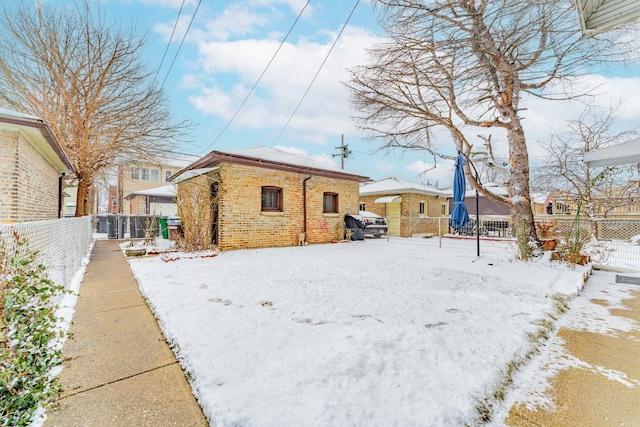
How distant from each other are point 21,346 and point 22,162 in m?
5.69

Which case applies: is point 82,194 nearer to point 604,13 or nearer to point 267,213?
point 267,213

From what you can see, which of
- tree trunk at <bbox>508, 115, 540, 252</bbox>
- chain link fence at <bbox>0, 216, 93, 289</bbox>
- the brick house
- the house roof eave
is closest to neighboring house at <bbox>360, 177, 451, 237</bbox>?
the brick house

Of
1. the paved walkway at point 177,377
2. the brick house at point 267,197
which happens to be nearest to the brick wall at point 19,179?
the paved walkway at point 177,377

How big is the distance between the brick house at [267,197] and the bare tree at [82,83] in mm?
3502

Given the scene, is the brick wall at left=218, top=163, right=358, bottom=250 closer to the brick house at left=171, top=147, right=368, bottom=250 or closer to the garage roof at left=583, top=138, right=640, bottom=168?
the brick house at left=171, top=147, right=368, bottom=250

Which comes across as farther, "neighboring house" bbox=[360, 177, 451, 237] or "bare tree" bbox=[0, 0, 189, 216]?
"neighboring house" bbox=[360, 177, 451, 237]

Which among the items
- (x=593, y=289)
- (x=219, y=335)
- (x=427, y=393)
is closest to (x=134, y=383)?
(x=219, y=335)

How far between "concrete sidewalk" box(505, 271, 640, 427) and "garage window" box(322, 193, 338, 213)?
362 inches

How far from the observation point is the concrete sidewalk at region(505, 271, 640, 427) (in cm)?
183

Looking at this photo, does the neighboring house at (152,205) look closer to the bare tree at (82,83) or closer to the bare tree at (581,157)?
the bare tree at (82,83)

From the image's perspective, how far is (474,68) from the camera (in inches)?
248

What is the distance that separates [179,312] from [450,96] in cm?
898

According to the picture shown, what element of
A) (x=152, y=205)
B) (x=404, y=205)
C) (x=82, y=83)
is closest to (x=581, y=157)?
(x=404, y=205)

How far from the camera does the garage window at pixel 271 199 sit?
10156 mm
